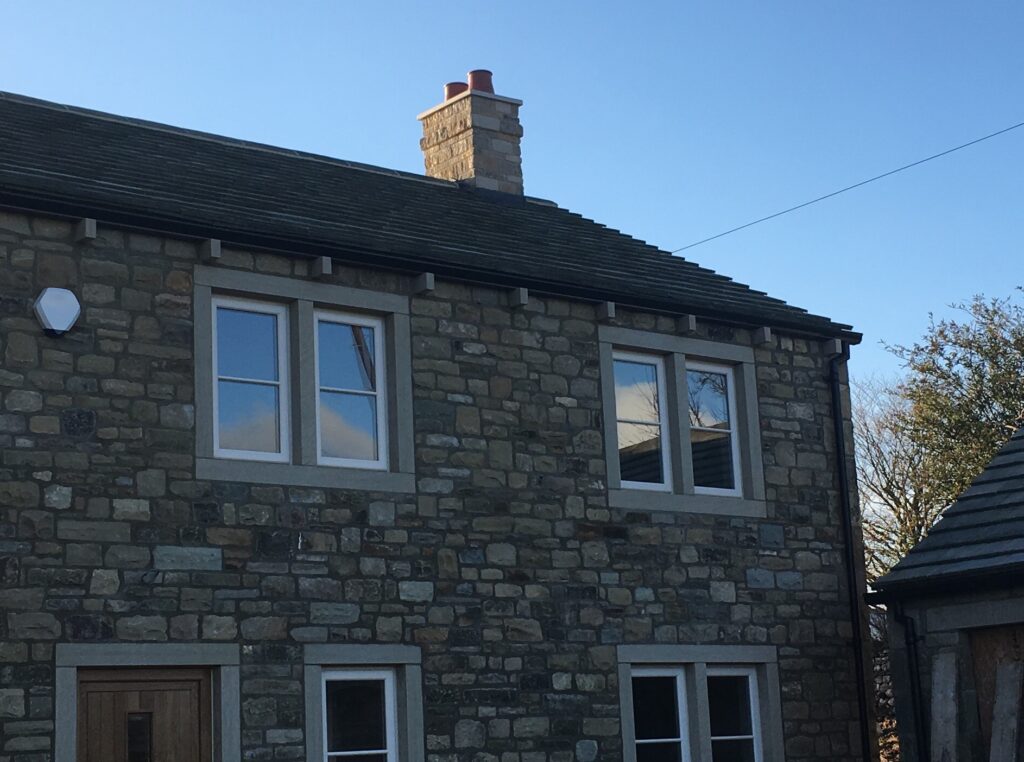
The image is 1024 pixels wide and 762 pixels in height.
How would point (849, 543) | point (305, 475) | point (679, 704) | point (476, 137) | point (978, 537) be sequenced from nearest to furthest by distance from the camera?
point (305, 475), point (679, 704), point (978, 537), point (849, 543), point (476, 137)

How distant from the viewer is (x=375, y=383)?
1305 cm

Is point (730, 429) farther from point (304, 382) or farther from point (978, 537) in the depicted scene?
point (304, 382)

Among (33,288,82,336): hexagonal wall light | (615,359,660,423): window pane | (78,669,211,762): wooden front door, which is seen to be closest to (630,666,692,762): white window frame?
(615,359,660,423): window pane

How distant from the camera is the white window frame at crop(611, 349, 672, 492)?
14.6 m

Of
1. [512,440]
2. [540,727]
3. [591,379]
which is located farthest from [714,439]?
[540,727]

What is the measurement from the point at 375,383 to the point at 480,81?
20.8ft

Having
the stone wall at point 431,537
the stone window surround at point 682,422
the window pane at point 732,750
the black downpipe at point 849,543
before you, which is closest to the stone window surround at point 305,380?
the stone wall at point 431,537

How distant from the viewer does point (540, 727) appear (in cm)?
1298

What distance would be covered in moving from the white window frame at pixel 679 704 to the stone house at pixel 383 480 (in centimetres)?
3

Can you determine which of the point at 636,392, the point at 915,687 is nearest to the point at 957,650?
the point at 915,687

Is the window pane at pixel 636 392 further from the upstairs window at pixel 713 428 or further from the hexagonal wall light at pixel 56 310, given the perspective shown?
the hexagonal wall light at pixel 56 310

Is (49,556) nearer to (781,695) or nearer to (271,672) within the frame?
(271,672)

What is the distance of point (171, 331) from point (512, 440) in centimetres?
321

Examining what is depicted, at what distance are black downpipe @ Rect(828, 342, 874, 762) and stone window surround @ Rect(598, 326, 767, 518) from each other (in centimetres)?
107
